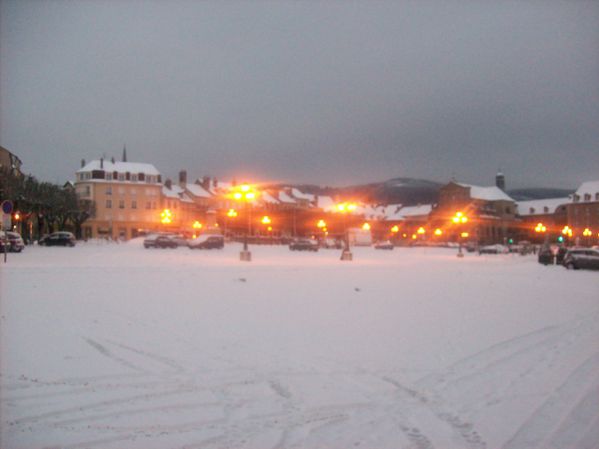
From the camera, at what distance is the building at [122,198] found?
33219mm

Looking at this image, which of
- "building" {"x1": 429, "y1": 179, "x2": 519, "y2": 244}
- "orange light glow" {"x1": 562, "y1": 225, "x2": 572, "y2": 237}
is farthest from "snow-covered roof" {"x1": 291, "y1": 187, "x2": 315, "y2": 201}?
"orange light glow" {"x1": 562, "y1": 225, "x2": 572, "y2": 237}

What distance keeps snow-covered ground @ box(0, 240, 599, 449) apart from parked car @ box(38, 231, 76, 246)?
2534 cm

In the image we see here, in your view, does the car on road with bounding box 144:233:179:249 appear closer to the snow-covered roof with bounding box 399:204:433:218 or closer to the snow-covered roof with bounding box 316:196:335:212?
the snow-covered roof with bounding box 316:196:335:212

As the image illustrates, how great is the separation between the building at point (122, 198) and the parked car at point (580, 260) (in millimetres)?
23076

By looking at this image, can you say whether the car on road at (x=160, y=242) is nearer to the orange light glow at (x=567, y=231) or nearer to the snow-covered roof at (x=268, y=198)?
the orange light glow at (x=567, y=231)

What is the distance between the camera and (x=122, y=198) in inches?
1975

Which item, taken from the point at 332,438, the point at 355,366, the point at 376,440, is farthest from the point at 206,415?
the point at 355,366

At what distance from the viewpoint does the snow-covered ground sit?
5.20 m

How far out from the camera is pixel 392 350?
8.73 metres

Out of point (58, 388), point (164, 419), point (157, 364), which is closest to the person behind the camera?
point (164, 419)

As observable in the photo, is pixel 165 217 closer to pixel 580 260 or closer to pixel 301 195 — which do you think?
pixel 301 195

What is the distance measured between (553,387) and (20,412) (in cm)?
642

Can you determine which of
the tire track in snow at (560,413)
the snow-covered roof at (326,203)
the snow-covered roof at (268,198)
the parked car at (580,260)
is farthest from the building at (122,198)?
the snow-covered roof at (326,203)

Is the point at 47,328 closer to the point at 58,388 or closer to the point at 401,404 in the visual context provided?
the point at 58,388
